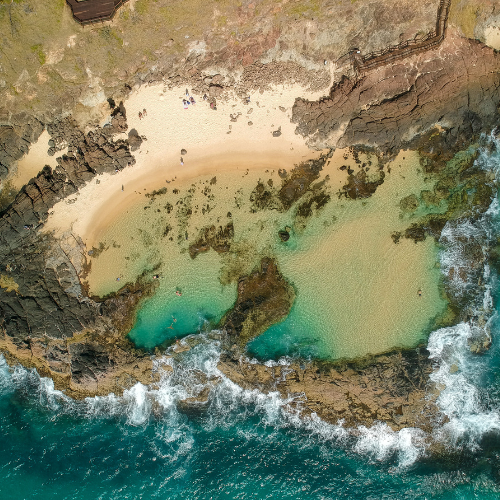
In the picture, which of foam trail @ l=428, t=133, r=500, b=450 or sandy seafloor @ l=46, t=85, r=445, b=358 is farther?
foam trail @ l=428, t=133, r=500, b=450

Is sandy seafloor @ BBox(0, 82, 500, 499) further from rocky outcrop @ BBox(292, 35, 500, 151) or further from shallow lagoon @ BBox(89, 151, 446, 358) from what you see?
rocky outcrop @ BBox(292, 35, 500, 151)

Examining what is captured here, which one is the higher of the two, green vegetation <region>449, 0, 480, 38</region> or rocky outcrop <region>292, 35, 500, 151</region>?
green vegetation <region>449, 0, 480, 38</region>

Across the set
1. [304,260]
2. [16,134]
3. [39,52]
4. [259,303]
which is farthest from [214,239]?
[39,52]

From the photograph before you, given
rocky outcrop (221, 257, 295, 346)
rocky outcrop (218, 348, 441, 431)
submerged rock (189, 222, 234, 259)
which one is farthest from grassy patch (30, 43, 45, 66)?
rocky outcrop (218, 348, 441, 431)

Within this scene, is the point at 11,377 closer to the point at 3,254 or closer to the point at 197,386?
the point at 3,254

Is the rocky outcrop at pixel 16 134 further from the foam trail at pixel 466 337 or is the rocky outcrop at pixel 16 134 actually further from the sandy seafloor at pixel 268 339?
the foam trail at pixel 466 337

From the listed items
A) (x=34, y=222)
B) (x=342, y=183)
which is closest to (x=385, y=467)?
(x=342, y=183)
